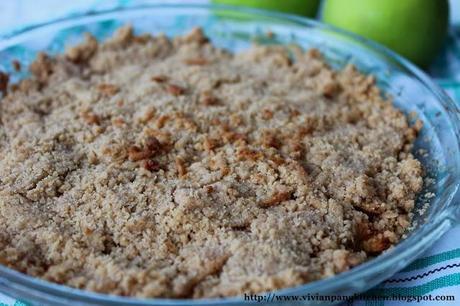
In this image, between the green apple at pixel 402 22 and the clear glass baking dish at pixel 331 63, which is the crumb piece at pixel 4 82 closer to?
the clear glass baking dish at pixel 331 63

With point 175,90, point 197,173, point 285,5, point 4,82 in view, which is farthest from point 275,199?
point 285,5

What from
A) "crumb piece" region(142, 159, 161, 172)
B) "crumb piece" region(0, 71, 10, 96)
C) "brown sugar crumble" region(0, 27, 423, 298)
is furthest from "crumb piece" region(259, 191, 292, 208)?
"crumb piece" region(0, 71, 10, 96)

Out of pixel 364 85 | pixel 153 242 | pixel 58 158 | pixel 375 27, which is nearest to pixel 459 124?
pixel 364 85

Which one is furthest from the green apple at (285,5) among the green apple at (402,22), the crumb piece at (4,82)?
the crumb piece at (4,82)

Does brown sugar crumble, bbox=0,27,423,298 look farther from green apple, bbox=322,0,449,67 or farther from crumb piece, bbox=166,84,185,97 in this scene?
green apple, bbox=322,0,449,67

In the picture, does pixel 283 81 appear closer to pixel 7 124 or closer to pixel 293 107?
pixel 293 107

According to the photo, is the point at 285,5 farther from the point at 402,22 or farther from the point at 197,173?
the point at 197,173
